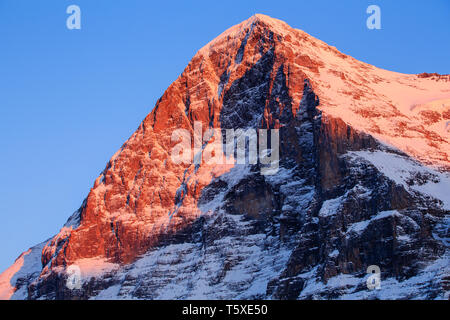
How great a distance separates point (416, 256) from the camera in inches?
7761
